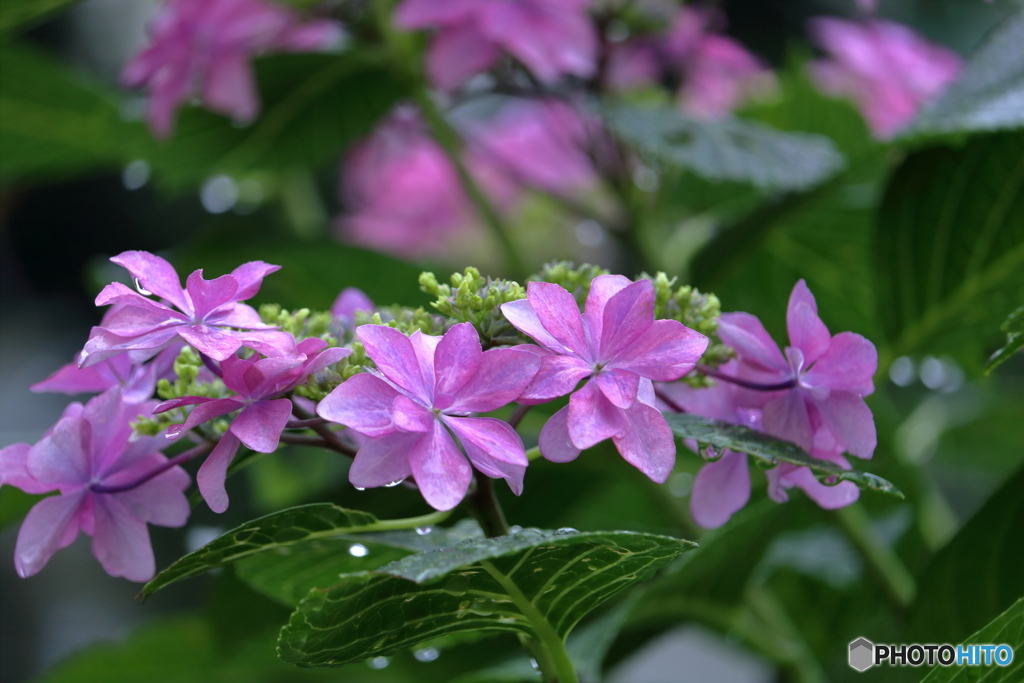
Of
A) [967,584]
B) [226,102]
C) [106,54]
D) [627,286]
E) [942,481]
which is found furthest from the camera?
[106,54]

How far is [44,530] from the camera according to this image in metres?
0.34

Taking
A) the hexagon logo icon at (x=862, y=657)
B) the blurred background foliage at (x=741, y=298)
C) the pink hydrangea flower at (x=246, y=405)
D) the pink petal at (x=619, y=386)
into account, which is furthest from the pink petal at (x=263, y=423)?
the hexagon logo icon at (x=862, y=657)

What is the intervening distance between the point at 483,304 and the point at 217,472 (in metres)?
0.11

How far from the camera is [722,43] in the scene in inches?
33.5

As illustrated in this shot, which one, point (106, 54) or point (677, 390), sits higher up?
point (106, 54)

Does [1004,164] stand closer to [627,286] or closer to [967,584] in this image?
[967,584]

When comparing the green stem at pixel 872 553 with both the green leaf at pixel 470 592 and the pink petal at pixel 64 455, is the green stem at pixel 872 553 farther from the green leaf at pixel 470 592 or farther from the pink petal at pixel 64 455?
the pink petal at pixel 64 455

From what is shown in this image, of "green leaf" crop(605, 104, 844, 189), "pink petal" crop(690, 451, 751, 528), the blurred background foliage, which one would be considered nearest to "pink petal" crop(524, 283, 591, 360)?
"pink petal" crop(690, 451, 751, 528)

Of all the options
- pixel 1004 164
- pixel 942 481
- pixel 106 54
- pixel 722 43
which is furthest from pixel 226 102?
pixel 106 54

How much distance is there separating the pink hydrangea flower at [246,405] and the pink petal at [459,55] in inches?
16.2

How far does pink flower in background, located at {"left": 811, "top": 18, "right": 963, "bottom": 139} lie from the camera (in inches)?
35.1

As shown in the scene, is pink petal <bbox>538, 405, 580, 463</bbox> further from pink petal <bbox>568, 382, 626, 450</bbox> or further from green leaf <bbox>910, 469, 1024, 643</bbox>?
green leaf <bbox>910, 469, 1024, 643</bbox>

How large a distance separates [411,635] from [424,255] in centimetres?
104

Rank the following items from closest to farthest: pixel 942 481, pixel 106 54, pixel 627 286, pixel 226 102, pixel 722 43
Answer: pixel 627 286
pixel 226 102
pixel 722 43
pixel 942 481
pixel 106 54
